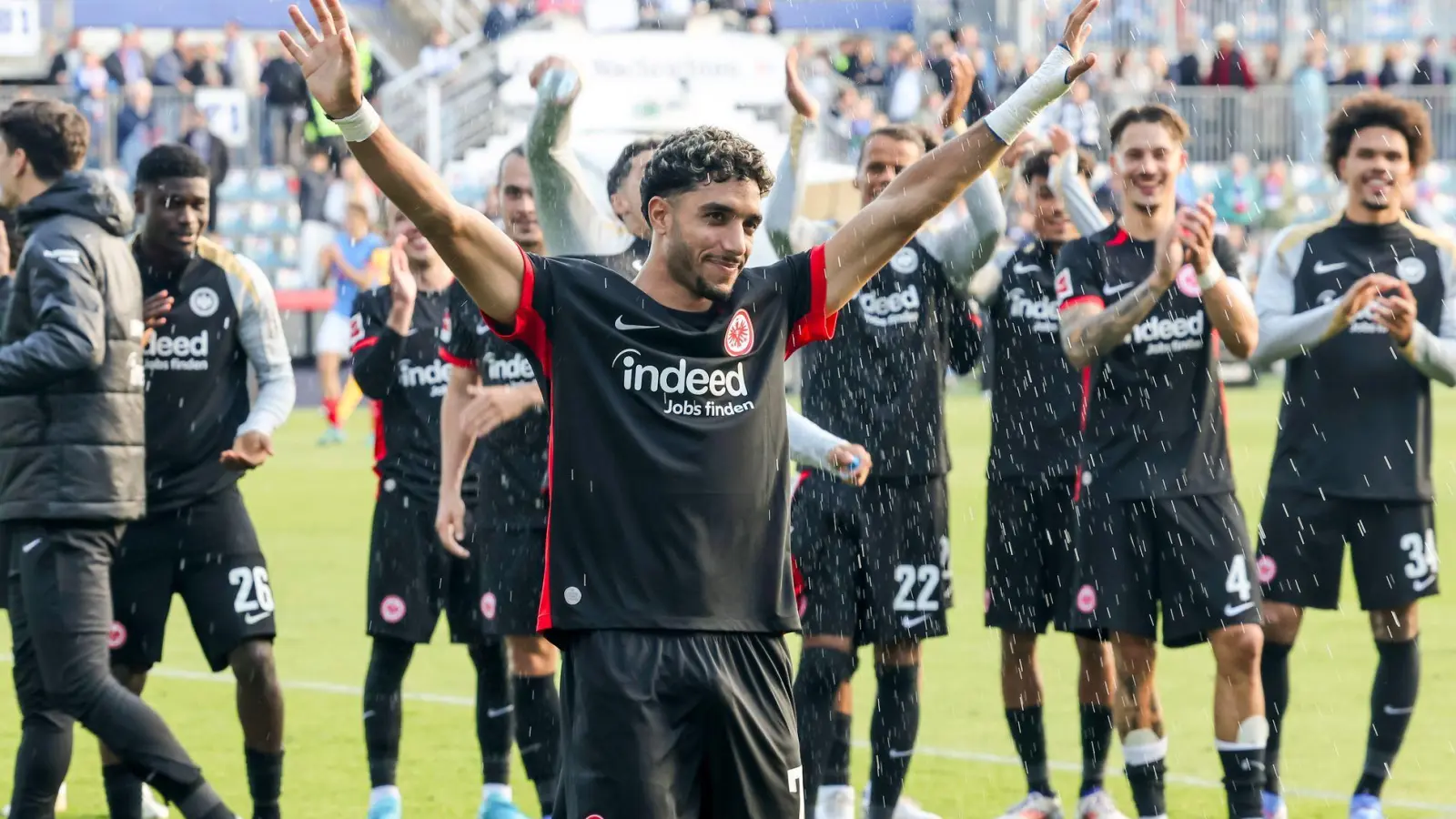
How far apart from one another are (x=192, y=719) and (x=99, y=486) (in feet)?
9.42

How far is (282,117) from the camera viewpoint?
1075 inches

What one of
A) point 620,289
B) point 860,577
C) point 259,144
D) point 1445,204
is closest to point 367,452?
point 259,144

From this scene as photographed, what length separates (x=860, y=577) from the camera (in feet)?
22.8

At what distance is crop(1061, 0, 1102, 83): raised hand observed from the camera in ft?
15.3

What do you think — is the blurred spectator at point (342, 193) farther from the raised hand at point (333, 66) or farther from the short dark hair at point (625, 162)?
the raised hand at point (333, 66)

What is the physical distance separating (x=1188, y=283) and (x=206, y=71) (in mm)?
22825

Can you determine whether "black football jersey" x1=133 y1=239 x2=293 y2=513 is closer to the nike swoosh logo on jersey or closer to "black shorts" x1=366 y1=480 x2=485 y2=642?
"black shorts" x1=366 y1=480 x2=485 y2=642

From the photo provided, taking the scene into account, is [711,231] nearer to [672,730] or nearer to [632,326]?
[632,326]

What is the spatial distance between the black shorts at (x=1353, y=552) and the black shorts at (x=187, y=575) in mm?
3436

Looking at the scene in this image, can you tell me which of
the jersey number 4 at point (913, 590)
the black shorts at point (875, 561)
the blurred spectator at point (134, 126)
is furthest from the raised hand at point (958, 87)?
the blurred spectator at point (134, 126)

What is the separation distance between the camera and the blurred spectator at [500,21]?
3050cm

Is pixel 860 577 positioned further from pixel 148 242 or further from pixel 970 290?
pixel 148 242

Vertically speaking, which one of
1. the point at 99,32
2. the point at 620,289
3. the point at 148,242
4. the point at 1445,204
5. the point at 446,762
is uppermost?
the point at 99,32

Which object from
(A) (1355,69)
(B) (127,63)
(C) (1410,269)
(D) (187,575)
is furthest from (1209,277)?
(A) (1355,69)
